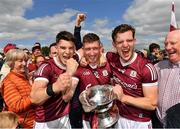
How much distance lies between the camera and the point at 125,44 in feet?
15.5

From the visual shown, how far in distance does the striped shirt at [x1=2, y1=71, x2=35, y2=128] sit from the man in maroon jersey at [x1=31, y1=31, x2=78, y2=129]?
21 centimetres

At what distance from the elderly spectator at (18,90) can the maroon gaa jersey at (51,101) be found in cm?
23

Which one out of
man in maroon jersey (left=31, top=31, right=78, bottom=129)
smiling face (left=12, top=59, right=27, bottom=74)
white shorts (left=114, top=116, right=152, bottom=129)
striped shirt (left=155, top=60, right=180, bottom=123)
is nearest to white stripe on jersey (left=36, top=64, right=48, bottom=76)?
man in maroon jersey (left=31, top=31, right=78, bottom=129)

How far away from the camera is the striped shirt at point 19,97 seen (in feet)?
16.4

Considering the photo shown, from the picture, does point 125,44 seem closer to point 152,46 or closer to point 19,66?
point 19,66

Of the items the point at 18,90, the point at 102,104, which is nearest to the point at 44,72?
the point at 18,90

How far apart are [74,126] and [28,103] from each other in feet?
4.48

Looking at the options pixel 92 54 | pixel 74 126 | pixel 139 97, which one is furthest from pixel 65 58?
pixel 74 126

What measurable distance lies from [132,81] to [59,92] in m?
0.97

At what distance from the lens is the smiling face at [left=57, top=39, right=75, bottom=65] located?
4.85m

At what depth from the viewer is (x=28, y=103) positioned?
502 cm

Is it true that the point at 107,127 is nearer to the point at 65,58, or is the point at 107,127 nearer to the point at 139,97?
the point at 139,97

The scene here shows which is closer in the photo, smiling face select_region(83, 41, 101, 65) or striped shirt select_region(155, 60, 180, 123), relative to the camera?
striped shirt select_region(155, 60, 180, 123)

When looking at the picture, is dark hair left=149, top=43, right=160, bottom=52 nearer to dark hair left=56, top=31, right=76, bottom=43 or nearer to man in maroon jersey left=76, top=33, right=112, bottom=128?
man in maroon jersey left=76, top=33, right=112, bottom=128
